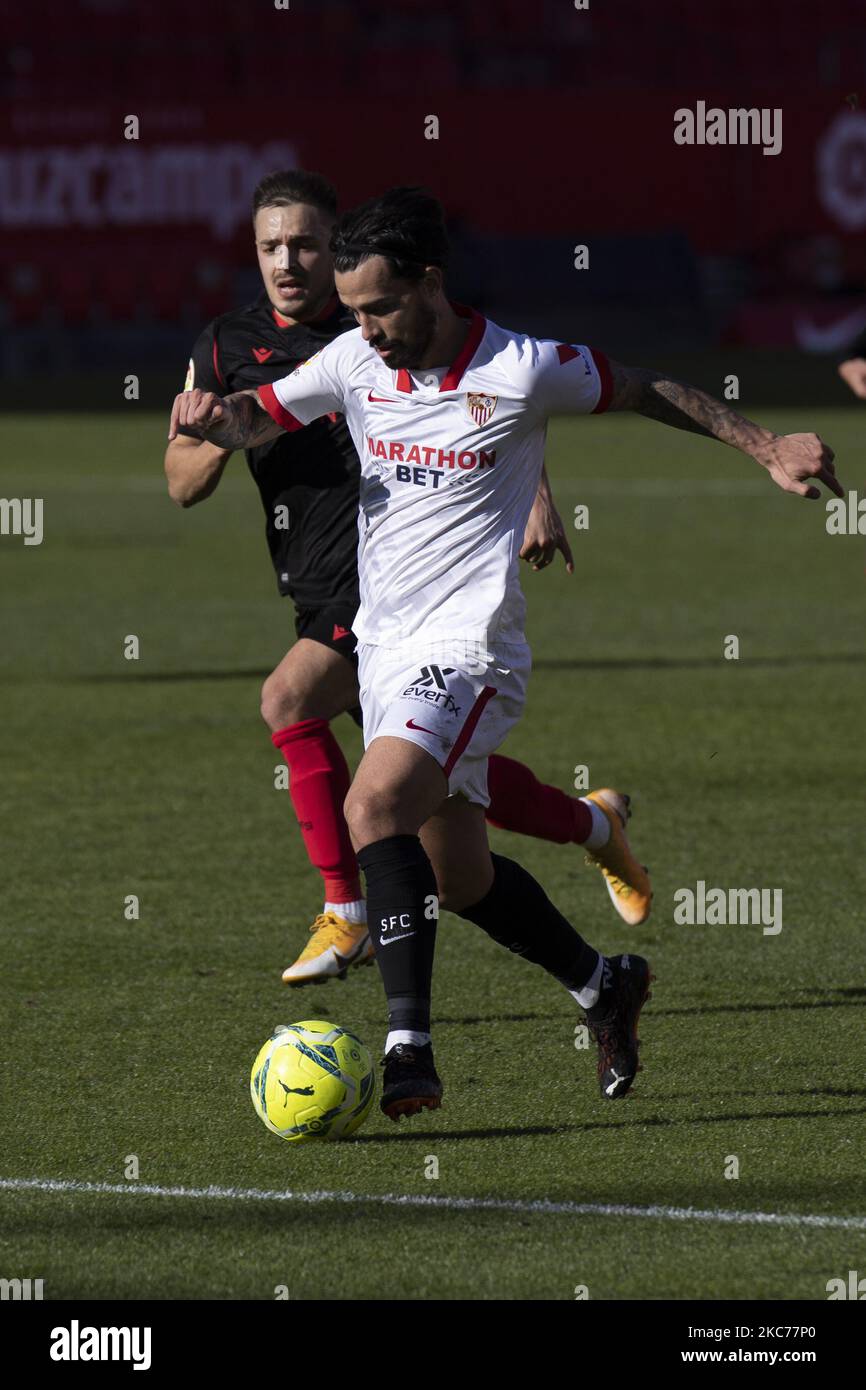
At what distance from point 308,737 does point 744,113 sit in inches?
1392

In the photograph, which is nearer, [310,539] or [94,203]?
[310,539]

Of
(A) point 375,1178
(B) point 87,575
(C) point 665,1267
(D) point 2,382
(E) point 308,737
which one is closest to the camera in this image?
(C) point 665,1267

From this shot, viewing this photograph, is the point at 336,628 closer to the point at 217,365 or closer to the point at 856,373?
the point at 217,365

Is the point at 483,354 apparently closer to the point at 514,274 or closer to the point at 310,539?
the point at 310,539

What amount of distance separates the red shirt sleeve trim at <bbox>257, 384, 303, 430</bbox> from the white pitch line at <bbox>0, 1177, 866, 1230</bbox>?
176 centimetres

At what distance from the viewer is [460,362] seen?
492 centimetres

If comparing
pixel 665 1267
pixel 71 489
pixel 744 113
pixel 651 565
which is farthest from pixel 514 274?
pixel 665 1267

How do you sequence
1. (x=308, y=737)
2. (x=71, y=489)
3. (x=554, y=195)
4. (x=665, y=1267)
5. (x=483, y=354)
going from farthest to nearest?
(x=554, y=195) < (x=71, y=489) < (x=308, y=737) < (x=483, y=354) < (x=665, y=1267)

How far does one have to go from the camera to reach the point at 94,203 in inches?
1391

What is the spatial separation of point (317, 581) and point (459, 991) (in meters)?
1.21

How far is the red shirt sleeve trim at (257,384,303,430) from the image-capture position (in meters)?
5.18

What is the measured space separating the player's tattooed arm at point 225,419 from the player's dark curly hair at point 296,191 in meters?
0.99

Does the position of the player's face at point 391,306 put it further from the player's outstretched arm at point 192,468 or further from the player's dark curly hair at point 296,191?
the player's dark curly hair at point 296,191
